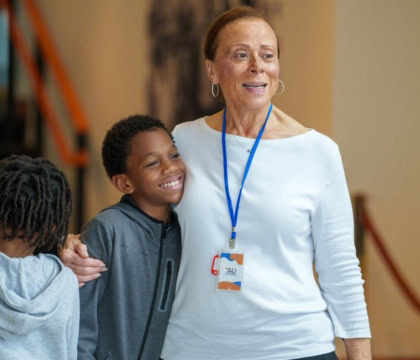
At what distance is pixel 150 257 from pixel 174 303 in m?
0.14

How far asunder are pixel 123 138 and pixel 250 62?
16.8 inches

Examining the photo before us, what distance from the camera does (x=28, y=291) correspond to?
1810 mm

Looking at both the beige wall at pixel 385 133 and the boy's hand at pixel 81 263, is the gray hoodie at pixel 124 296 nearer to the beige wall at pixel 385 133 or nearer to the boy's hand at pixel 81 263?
the boy's hand at pixel 81 263

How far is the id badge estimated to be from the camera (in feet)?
6.38

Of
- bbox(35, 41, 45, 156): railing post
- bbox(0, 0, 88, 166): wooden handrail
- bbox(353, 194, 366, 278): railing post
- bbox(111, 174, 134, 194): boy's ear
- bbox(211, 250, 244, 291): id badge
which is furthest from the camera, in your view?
bbox(35, 41, 45, 156): railing post

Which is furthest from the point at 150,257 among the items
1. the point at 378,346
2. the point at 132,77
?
the point at 132,77

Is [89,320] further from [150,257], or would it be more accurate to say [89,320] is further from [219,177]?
[219,177]

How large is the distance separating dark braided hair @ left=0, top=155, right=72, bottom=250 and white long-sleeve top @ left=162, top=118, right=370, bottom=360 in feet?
1.12

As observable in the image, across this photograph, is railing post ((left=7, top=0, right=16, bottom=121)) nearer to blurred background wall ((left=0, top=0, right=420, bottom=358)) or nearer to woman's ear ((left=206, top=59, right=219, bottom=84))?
blurred background wall ((left=0, top=0, right=420, bottom=358))

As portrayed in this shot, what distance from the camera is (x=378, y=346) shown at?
4488mm

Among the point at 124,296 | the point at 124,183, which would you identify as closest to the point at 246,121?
the point at 124,183

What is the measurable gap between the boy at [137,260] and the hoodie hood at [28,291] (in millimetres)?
155

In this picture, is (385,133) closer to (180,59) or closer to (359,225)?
(359,225)

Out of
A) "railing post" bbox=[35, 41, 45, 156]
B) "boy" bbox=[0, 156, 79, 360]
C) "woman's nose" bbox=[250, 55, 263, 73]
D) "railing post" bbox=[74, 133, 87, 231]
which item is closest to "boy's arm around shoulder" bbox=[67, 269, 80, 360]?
"boy" bbox=[0, 156, 79, 360]
